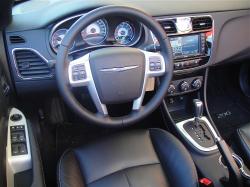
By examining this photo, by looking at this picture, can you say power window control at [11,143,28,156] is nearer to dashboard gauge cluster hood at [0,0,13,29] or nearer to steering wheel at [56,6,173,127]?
steering wheel at [56,6,173,127]

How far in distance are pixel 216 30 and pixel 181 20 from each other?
0.20 m

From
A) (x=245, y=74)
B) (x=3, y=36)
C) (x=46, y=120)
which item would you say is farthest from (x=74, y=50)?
(x=245, y=74)

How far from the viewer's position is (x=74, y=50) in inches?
51.5

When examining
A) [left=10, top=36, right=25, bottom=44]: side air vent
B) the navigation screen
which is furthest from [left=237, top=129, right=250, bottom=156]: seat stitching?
[left=10, top=36, right=25, bottom=44]: side air vent

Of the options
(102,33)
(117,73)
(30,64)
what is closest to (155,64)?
(117,73)

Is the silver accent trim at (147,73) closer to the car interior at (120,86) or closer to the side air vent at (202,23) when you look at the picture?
the car interior at (120,86)

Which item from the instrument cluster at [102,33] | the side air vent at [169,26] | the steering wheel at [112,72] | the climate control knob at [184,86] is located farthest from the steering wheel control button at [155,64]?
the climate control knob at [184,86]

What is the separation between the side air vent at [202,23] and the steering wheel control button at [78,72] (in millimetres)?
588

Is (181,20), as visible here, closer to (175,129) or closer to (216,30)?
(216,30)

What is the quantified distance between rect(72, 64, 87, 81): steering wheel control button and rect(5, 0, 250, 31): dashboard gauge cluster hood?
23 centimetres

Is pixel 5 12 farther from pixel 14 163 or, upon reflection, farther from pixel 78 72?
pixel 14 163

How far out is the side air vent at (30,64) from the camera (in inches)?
53.7

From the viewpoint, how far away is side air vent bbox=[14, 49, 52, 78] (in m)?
1.37

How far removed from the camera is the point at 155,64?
49.8 inches
